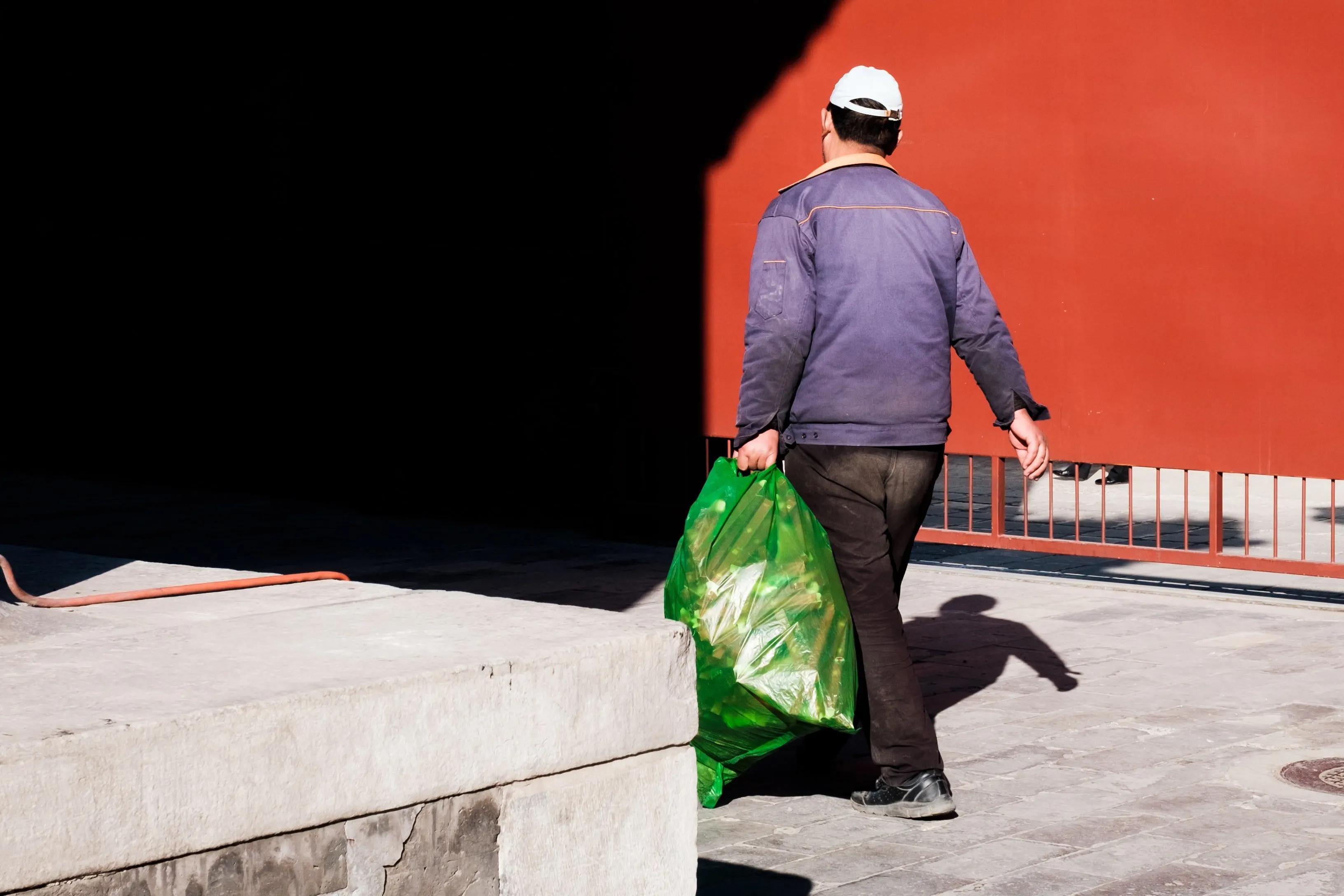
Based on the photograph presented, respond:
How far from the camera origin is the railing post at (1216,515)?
754 centimetres

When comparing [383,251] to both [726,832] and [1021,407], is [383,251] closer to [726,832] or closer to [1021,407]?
[1021,407]

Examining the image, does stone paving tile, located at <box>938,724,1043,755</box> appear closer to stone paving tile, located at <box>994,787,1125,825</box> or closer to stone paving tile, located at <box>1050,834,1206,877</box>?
stone paving tile, located at <box>994,787,1125,825</box>

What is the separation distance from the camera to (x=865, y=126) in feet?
16.3

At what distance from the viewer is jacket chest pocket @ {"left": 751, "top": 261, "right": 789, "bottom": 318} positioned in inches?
191

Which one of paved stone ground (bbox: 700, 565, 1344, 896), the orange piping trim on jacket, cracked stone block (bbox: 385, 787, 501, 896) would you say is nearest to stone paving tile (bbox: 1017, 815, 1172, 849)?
paved stone ground (bbox: 700, 565, 1344, 896)

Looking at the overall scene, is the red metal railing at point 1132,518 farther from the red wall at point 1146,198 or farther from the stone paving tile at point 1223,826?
the stone paving tile at point 1223,826

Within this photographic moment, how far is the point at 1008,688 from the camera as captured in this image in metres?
6.27

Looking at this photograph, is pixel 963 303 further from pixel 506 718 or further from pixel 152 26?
pixel 152 26

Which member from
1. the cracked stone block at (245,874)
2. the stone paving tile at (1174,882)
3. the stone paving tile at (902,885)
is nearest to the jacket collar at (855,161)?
the stone paving tile at (902,885)

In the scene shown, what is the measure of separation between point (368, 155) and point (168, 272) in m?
1.76

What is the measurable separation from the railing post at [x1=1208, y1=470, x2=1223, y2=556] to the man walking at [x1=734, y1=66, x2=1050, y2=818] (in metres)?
2.81

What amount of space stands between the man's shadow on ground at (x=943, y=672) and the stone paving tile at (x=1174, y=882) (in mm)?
981

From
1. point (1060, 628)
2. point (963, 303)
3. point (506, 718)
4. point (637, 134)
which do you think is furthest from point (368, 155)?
point (506, 718)

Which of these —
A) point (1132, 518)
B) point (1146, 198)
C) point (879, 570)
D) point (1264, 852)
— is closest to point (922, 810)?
point (879, 570)
